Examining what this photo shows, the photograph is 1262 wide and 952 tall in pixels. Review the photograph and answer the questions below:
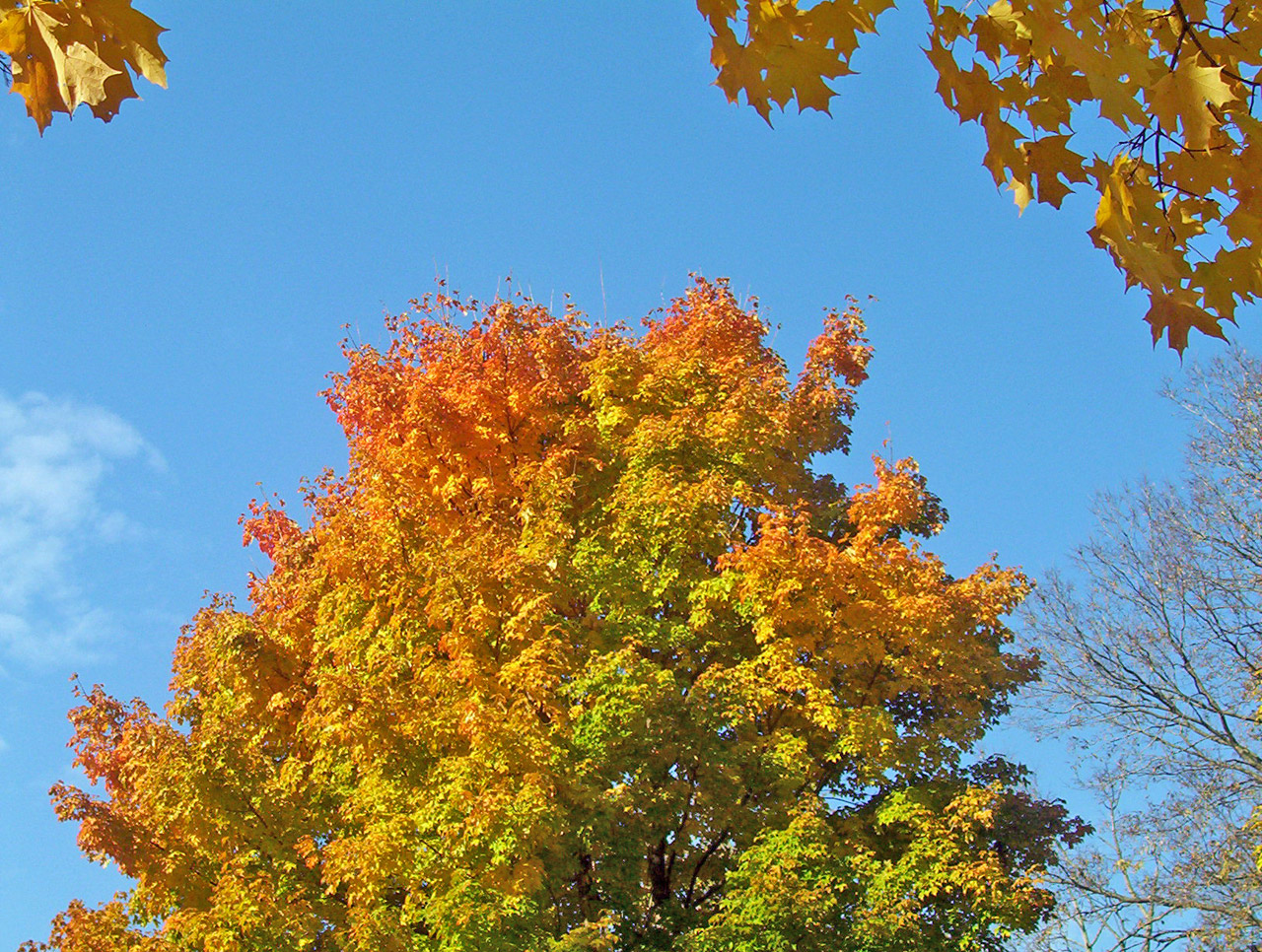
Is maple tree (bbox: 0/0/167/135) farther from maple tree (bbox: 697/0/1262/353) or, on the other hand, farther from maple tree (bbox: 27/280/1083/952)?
maple tree (bbox: 27/280/1083/952)

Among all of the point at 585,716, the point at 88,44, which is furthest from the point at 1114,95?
the point at 585,716

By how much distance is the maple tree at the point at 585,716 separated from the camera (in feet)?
32.7

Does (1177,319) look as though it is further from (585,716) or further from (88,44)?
(585,716)

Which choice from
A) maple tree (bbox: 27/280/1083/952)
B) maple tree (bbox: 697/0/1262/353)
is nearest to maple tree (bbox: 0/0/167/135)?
maple tree (bbox: 697/0/1262/353)

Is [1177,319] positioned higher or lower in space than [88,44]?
lower

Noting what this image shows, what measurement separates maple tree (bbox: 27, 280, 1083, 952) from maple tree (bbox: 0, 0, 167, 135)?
731cm

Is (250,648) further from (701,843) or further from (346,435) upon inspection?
(701,843)

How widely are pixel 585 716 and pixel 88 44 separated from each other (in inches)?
333

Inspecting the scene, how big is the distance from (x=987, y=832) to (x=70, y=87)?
11297 mm

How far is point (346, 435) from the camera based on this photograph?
52.2ft

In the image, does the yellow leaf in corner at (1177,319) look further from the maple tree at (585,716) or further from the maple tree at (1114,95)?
the maple tree at (585,716)

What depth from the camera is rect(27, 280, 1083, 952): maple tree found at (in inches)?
392

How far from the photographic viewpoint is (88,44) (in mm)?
3039

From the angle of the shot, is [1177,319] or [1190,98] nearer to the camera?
[1190,98]
